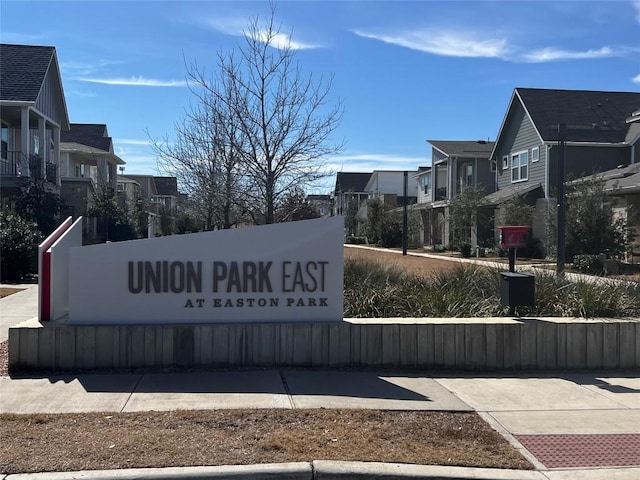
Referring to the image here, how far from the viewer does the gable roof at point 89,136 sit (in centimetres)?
4259

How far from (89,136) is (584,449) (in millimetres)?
43395

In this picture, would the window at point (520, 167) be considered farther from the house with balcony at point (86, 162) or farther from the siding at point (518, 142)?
the house with balcony at point (86, 162)

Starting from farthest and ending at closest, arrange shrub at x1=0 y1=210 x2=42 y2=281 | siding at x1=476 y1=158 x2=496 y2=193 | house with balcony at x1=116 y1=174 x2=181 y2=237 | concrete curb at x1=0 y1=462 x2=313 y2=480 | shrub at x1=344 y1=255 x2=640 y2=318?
siding at x1=476 y1=158 x2=496 y2=193, house with balcony at x1=116 y1=174 x2=181 y2=237, shrub at x1=0 y1=210 x2=42 y2=281, shrub at x1=344 y1=255 x2=640 y2=318, concrete curb at x1=0 y1=462 x2=313 y2=480

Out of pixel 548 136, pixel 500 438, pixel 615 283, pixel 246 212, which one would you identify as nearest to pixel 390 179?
pixel 548 136

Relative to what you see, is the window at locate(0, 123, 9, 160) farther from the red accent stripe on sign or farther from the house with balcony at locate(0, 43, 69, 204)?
the red accent stripe on sign

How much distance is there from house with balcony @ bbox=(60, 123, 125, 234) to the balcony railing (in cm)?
721

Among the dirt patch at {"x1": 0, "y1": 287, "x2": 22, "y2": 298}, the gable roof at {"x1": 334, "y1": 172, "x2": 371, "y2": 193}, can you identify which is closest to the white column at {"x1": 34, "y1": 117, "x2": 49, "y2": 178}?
the dirt patch at {"x1": 0, "y1": 287, "x2": 22, "y2": 298}

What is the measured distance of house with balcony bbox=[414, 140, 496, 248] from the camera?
39094mm

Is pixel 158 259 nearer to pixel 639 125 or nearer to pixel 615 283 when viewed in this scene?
pixel 615 283

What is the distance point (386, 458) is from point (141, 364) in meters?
3.59

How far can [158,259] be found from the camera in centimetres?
736

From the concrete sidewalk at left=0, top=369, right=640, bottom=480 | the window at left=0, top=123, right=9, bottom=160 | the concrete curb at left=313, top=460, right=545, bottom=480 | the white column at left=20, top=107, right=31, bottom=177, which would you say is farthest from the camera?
the window at left=0, top=123, right=9, bottom=160

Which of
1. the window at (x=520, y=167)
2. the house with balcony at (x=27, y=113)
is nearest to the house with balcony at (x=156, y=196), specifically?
the house with balcony at (x=27, y=113)

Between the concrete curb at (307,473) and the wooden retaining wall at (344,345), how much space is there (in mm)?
2971
